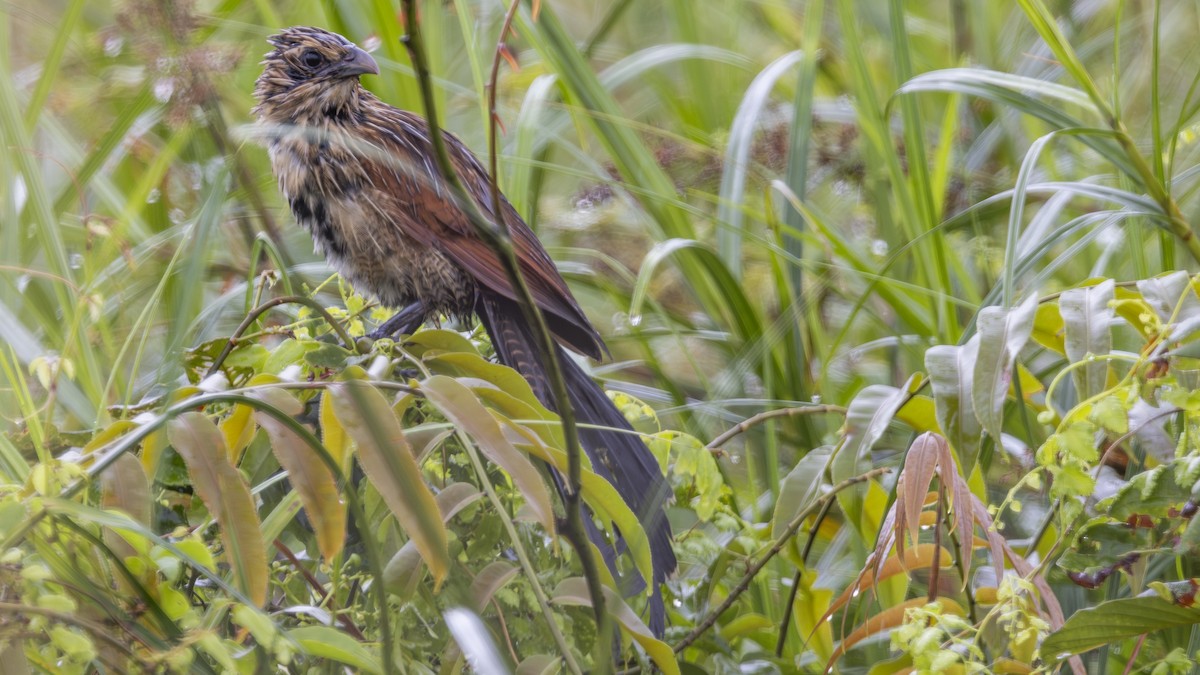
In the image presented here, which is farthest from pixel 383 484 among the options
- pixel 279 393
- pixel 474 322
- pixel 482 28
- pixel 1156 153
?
pixel 482 28

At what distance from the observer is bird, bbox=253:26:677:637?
1.83 m

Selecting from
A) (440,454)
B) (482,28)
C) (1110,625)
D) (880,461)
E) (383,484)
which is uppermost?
(482,28)

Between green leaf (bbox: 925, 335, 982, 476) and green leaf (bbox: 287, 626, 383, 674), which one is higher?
green leaf (bbox: 925, 335, 982, 476)

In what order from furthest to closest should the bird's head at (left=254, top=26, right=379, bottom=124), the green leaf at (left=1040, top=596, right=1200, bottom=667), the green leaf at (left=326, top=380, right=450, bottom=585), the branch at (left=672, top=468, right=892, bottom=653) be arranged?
the bird's head at (left=254, top=26, right=379, bottom=124) → the branch at (left=672, top=468, right=892, bottom=653) → the green leaf at (left=1040, top=596, right=1200, bottom=667) → the green leaf at (left=326, top=380, right=450, bottom=585)

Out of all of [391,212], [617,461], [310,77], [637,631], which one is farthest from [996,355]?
[310,77]

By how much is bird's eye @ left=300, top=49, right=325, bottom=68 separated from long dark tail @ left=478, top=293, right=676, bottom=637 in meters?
0.71

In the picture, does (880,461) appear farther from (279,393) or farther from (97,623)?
(97,623)

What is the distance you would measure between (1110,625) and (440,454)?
70 cm

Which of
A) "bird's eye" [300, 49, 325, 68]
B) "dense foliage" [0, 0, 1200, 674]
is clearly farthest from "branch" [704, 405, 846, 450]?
"bird's eye" [300, 49, 325, 68]

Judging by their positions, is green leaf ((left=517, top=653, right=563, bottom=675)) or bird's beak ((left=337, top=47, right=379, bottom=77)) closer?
green leaf ((left=517, top=653, right=563, bottom=675))

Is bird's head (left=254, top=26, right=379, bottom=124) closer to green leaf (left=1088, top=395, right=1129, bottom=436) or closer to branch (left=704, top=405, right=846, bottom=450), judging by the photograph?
branch (left=704, top=405, right=846, bottom=450)

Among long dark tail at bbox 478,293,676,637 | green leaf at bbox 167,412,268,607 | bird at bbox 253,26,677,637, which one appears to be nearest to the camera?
green leaf at bbox 167,412,268,607

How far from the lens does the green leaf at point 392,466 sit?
2.58 ft

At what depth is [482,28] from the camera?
273cm
